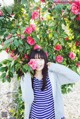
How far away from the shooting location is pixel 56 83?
125 inches

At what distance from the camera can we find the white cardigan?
3.01 meters

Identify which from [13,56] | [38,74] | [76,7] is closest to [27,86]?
[38,74]

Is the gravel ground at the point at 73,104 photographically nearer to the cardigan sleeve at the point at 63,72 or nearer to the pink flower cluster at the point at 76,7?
the cardigan sleeve at the point at 63,72

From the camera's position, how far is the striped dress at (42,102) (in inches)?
122

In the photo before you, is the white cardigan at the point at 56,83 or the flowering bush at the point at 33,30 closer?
the flowering bush at the point at 33,30

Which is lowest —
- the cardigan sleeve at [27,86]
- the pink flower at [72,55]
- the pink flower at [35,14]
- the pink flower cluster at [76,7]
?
the cardigan sleeve at [27,86]

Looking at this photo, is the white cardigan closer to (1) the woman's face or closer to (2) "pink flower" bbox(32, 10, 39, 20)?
(1) the woman's face

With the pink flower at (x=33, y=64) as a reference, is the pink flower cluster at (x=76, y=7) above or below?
above

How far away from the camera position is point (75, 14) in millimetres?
3066

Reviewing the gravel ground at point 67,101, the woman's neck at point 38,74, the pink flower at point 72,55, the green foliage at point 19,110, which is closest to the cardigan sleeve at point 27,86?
the woman's neck at point 38,74

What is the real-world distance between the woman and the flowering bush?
0.13 m

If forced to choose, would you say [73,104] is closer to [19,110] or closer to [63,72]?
[19,110]

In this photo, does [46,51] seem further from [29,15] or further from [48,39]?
[29,15]

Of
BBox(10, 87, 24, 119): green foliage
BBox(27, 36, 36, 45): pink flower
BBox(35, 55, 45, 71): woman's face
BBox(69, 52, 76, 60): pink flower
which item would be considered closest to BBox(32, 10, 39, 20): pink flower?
BBox(27, 36, 36, 45): pink flower
